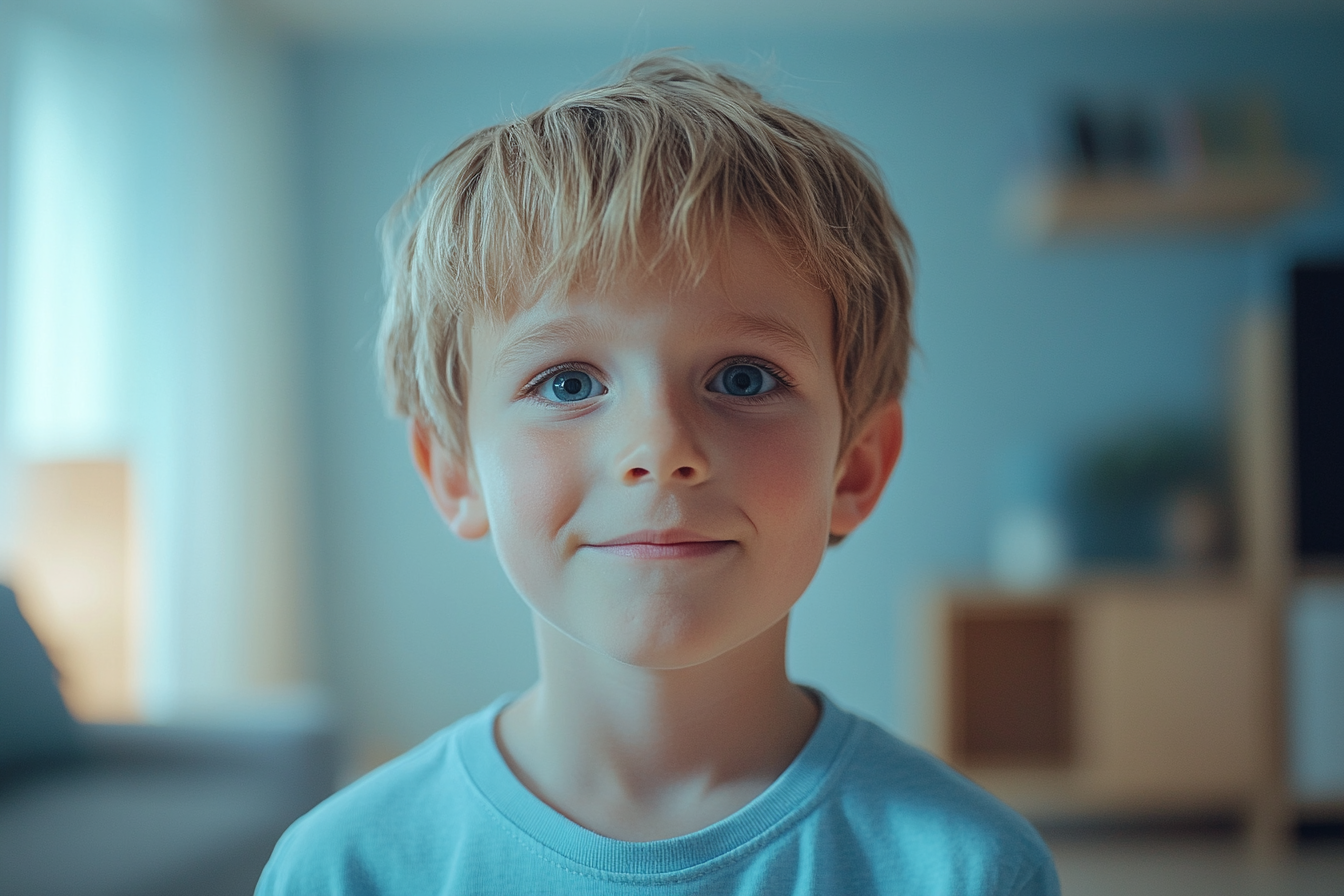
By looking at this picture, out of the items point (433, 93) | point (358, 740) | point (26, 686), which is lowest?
point (358, 740)

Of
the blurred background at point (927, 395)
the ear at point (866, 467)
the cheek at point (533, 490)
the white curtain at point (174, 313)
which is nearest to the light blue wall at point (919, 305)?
the blurred background at point (927, 395)

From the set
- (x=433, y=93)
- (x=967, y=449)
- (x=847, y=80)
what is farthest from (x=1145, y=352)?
(x=433, y=93)

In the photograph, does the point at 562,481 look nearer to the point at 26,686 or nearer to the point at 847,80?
the point at 26,686

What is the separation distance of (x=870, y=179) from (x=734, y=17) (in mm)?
2608

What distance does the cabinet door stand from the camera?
2490 mm

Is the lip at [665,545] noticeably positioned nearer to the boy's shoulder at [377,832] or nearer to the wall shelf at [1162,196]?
the boy's shoulder at [377,832]

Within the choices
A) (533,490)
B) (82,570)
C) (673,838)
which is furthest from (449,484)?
(82,570)

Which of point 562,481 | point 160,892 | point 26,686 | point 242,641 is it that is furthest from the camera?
point 242,641

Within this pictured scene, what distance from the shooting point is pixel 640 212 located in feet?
1.61

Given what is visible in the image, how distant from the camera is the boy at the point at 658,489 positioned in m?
0.48

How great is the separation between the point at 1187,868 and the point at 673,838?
2297 millimetres

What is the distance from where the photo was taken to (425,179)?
57cm

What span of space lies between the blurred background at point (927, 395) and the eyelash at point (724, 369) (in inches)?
66.7

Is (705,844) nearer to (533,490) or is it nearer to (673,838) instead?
(673,838)
